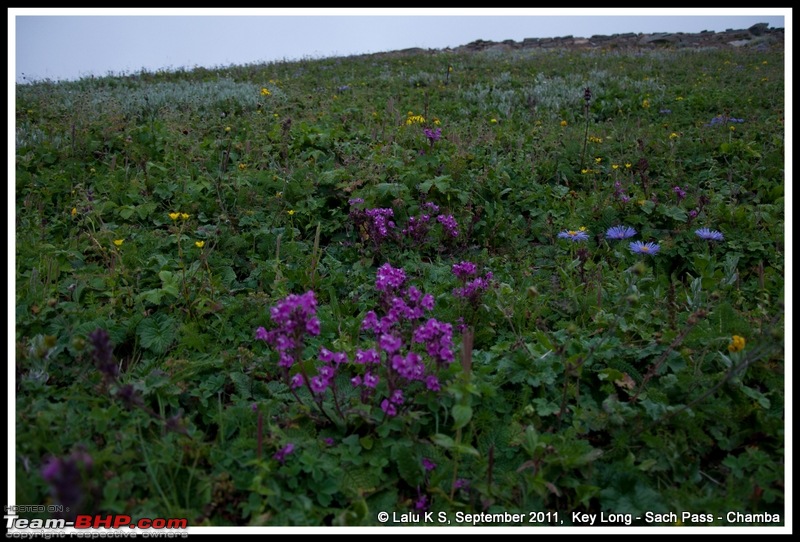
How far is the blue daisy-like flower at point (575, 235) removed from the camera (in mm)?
4156

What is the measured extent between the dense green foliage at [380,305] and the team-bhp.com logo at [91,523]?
4 centimetres

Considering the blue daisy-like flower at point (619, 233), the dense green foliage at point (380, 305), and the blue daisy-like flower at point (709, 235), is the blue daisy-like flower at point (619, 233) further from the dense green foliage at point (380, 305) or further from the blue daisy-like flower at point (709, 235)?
the blue daisy-like flower at point (709, 235)

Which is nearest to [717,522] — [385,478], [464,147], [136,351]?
[385,478]

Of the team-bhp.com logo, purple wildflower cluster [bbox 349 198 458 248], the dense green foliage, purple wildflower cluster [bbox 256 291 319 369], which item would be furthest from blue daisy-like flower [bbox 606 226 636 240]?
the team-bhp.com logo

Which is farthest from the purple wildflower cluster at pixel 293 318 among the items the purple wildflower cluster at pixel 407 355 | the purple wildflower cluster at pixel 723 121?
the purple wildflower cluster at pixel 723 121

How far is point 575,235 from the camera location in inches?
165

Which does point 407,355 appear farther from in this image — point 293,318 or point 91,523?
point 91,523

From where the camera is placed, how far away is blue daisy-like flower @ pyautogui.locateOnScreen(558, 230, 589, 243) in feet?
13.6

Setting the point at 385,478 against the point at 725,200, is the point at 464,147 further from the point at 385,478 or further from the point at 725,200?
the point at 385,478

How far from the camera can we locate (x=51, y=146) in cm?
549

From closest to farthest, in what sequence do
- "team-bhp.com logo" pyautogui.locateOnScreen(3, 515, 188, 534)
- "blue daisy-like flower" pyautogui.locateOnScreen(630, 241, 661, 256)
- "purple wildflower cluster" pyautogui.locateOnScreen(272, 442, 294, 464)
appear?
"team-bhp.com logo" pyautogui.locateOnScreen(3, 515, 188, 534) → "purple wildflower cluster" pyautogui.locateOnScreen(272, 442, 294, 464) → "blue daisy-like flower" pyautogui.locateOnScreen(630, 241, 661, 256)

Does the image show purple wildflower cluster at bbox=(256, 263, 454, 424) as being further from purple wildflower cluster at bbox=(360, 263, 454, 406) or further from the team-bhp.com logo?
the team-bhp.com logo

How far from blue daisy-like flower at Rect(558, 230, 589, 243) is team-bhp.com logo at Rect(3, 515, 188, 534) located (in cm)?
331

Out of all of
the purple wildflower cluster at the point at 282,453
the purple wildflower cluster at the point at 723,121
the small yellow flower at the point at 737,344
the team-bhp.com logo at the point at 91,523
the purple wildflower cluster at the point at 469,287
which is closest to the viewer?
the team-bhp.com logo at the point at 91,523
